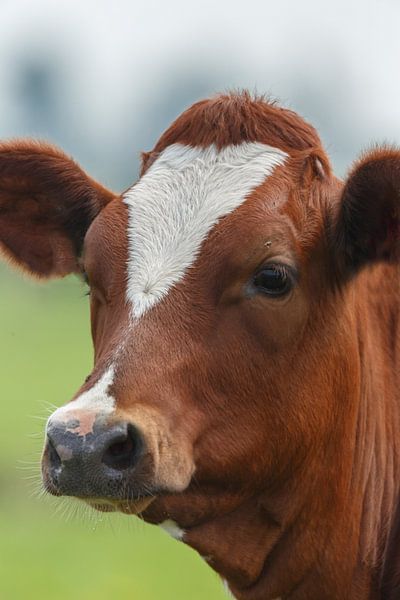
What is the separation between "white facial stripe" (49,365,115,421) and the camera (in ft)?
18.3

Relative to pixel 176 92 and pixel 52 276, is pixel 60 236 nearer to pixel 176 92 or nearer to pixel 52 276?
pixel 52 276

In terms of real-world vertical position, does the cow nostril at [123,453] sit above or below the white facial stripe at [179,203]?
below

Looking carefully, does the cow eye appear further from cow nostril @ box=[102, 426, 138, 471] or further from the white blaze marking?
the white blaze marking

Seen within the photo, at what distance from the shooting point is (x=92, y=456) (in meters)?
5.52

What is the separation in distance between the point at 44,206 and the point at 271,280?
1734 mm

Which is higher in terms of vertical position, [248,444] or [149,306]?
[149,306]

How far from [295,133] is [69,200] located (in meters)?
1.29

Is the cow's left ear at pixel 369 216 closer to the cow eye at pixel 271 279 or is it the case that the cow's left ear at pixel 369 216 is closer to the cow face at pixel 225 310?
the cow face at pixel 225 310

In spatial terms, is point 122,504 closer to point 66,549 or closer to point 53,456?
point 53,456

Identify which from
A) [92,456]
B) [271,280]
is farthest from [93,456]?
[271,280]

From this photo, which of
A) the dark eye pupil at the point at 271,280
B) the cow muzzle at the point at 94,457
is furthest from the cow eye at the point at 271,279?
the cow muzzle at the point at 94,457

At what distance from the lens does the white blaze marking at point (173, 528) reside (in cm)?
618

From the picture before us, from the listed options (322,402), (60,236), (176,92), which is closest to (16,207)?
(60,236)

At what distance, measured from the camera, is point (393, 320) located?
273 inches
